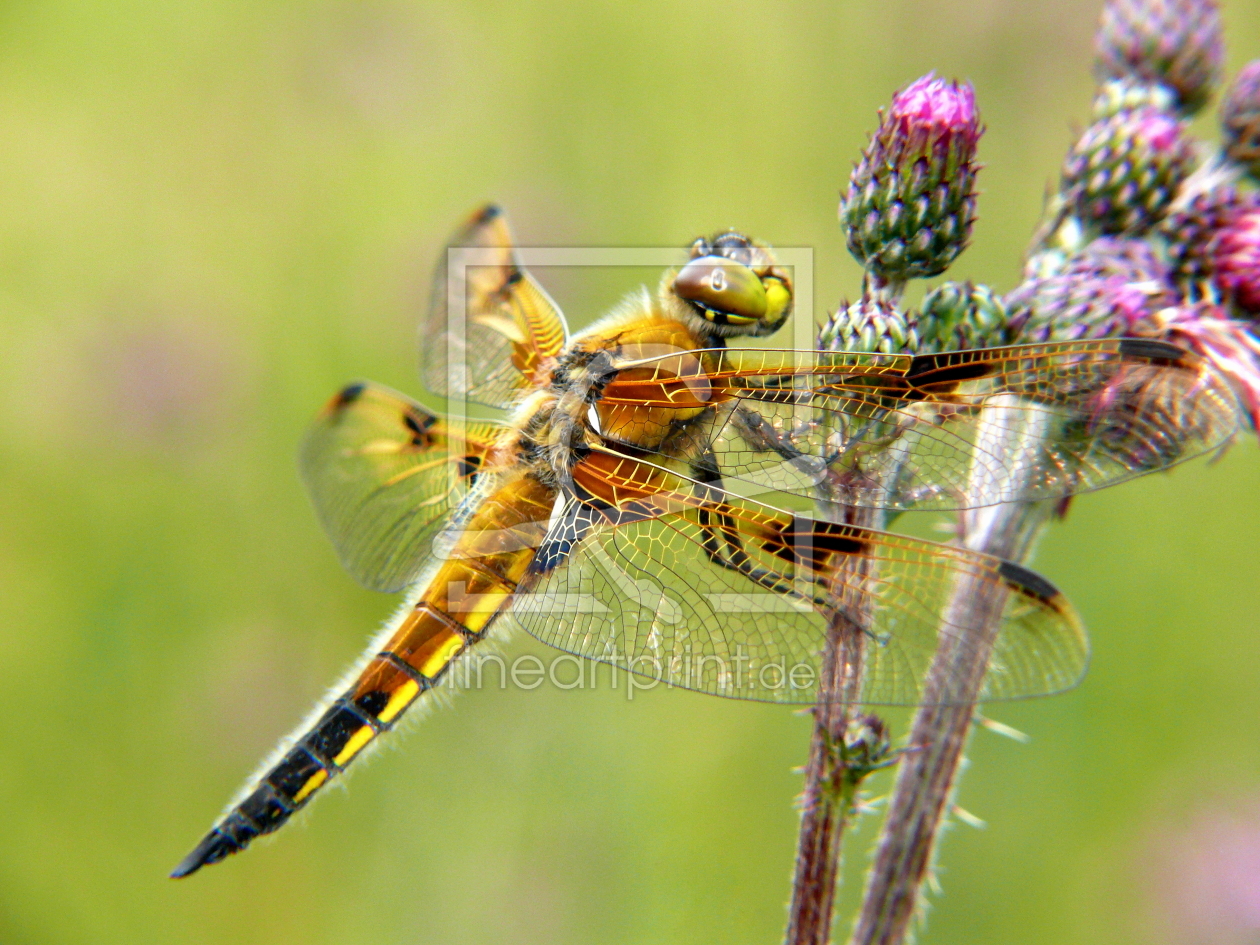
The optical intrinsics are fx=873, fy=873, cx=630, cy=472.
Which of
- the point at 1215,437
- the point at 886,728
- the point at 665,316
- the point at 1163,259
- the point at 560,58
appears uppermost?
the point at 560,58

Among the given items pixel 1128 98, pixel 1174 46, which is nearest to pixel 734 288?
pixel 1128 98

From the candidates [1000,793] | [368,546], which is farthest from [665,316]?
[1000,793]

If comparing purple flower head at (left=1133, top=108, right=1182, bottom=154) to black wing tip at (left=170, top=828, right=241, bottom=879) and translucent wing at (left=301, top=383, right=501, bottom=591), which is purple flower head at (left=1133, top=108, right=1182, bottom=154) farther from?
black wing tip at (left=170, top=828, right=241, bottom=879)

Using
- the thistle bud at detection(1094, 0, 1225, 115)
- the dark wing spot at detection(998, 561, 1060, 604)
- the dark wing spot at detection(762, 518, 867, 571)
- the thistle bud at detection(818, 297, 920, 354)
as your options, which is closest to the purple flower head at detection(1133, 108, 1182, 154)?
the thistle bud at detection(1094, 0, 1225, 115)

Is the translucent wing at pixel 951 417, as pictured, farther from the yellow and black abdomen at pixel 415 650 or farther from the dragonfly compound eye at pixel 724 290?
the yellow and black abdomen at pixel 415 650

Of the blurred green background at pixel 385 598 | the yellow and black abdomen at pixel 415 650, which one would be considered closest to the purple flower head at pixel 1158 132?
the yellow and black abdomen at pixel 415 650

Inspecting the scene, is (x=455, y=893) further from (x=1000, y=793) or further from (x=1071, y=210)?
(x=1071, y=210)
